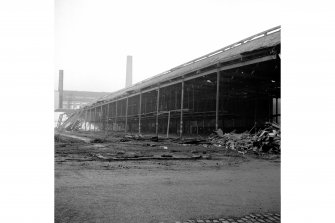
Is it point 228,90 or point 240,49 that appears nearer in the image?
point 240,49

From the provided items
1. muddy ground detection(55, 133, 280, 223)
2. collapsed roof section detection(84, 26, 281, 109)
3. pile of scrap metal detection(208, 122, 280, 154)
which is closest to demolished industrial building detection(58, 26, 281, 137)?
collapsed roof section detection(84, 26, 281, 109)

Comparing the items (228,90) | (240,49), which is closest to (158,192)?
(240,49)

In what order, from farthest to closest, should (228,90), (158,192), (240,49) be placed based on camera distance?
(228,90) < (240,49) < (158,192)

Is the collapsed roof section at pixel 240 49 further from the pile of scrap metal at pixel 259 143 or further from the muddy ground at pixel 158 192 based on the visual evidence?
the muddy ground at pixel 158 192

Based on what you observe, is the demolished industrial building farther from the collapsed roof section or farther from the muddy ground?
the muddy ground

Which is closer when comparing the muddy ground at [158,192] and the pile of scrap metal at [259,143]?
the muddy ground at [158,192]

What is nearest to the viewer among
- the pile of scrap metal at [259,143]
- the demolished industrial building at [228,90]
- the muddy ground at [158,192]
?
the muddy ground at [158,192]

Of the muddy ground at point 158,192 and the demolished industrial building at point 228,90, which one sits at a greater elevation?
the demolished industrial building at point 228,90

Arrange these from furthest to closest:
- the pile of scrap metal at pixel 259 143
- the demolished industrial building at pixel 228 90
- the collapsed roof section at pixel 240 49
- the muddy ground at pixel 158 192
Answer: the demolished industrial building at pixel 228 90 < the collapsed roof section at pixel 240 49 < the pile of scrap metal at pixel 259 143 < the muddy ground at pixel 158 192

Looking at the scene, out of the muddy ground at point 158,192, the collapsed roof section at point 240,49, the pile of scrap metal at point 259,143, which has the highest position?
the collapsed roof section at point 240,49

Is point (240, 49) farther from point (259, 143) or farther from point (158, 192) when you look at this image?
point (158, 192)

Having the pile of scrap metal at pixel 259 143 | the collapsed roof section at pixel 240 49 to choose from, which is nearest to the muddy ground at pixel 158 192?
the pile of scrap metal at pixel 259 143
